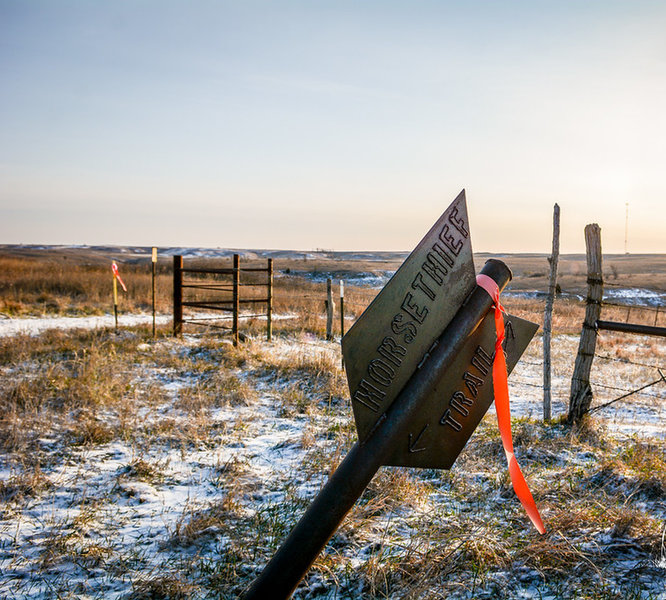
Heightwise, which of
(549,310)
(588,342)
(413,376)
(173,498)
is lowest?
(173,498)

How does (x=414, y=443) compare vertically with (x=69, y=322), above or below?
above

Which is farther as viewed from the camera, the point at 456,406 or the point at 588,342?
the point at 588,342

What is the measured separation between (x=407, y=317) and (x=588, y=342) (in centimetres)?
484

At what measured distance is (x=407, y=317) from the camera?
4.28ft

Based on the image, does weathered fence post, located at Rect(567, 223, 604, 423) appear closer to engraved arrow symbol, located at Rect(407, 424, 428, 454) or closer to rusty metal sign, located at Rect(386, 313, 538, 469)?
rusty metal sign, located at Rect(386, 313, 538, 469)

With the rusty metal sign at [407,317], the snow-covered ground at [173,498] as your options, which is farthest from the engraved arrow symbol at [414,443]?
the snow-covered ground at [173,498]

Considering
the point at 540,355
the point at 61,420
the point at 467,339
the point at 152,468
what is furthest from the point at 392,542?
the point at 540,355

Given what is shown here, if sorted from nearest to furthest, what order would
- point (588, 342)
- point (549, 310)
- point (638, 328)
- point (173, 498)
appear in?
point (173, 498) → point (638, 328) → point (588, 342) → point (549, 310)

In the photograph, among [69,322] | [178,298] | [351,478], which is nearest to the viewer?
[351,478]


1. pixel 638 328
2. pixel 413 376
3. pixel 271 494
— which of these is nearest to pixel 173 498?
pixel 271 494

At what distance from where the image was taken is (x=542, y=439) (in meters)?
4.79

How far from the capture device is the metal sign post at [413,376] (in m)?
1.23

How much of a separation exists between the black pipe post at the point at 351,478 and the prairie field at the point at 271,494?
3.90 feet

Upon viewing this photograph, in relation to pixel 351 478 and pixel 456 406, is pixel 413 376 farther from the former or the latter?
pixel 351 478
